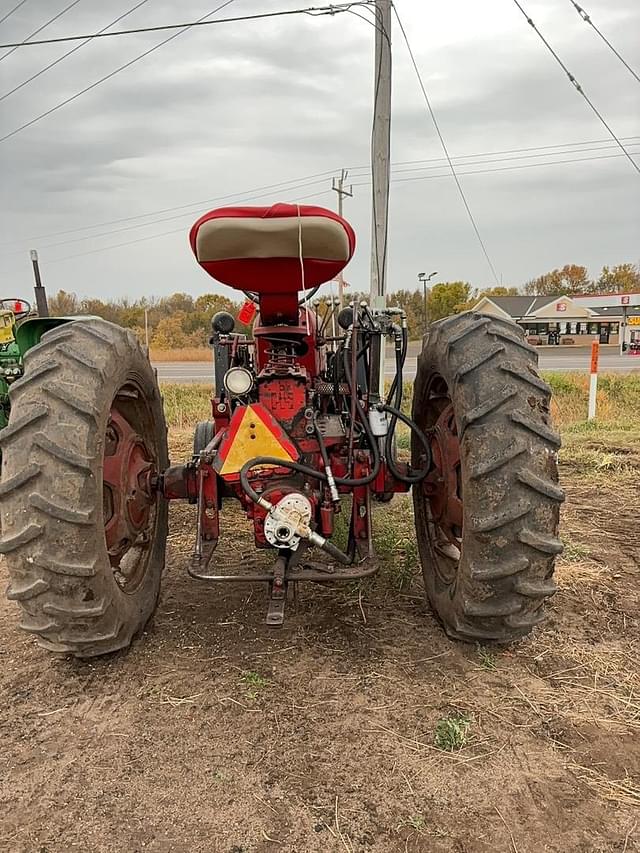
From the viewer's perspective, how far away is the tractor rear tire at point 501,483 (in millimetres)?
2629

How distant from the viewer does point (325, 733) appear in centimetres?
249

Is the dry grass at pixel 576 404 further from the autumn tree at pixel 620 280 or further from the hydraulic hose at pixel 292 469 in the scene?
the autumn tree at pixel 620 280

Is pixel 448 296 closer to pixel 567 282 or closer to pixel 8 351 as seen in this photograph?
pixel 567 282

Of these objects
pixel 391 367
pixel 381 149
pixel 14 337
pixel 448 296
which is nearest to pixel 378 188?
pixel 381 149

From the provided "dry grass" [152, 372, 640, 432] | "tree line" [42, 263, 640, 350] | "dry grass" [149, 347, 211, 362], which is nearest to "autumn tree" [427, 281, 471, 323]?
"tree line" [42, 263, 640, 350]

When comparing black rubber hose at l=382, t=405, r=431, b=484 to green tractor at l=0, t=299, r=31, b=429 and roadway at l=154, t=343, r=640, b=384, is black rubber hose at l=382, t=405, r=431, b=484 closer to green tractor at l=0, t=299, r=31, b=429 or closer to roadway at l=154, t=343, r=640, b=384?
green tractor at l=0, t=299, r=31, b=429

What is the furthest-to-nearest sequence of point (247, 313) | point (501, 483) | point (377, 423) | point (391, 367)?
point (391, 367), point (247, 313), point (377, 423), point (501, 483)

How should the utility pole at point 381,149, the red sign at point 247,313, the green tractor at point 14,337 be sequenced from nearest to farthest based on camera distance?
1. the green tractor at point 14,337
2. the red sign at point 247,313
3. the utility pole at point 381,149

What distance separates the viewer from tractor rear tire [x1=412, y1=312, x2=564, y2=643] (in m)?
2.63

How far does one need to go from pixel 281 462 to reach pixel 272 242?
0.97 metres

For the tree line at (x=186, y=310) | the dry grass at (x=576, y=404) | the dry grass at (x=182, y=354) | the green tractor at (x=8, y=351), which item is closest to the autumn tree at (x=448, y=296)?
the tree line at (x=186, y=310)

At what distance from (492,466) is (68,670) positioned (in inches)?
78.8

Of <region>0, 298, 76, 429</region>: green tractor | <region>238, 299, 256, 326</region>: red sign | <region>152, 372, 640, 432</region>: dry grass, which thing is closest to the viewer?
<region>0, 298, 76, 429</region>: green tractor

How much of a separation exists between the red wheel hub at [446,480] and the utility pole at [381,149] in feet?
13.7
